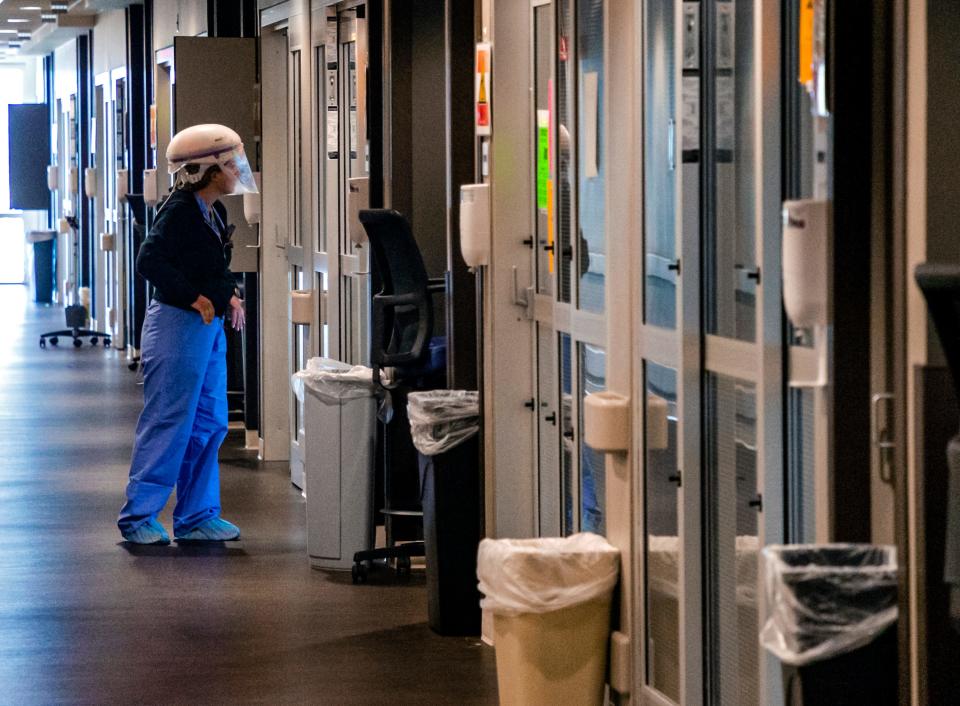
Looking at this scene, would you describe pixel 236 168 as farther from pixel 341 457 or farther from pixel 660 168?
pixel 660 168

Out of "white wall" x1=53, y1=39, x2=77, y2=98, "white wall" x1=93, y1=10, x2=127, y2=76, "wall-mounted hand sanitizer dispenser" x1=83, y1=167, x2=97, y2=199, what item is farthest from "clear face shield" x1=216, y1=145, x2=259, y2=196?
"white wall" x1=53, y1=39, x2=77, y2=98

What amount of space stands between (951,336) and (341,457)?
424cm

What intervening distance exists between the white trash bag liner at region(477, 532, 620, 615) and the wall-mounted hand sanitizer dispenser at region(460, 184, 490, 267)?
4.10ft

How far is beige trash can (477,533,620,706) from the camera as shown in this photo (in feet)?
13.3

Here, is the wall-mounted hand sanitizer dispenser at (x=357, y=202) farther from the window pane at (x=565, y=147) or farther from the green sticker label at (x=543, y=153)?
the window pane at (x=565, y=147)

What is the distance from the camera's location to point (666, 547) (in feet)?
13.1

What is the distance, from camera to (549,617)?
4078 mm

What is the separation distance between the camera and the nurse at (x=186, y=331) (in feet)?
21.9

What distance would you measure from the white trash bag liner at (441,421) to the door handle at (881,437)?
9.12 ft

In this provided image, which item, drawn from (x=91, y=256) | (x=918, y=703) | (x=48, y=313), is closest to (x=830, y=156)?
(x=918, y=703)

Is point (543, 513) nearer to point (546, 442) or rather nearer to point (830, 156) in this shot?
point (546, 442)

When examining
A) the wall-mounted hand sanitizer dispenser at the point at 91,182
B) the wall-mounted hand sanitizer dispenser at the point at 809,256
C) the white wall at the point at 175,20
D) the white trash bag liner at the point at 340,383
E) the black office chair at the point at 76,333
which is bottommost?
the black office chair at the point at 76,333

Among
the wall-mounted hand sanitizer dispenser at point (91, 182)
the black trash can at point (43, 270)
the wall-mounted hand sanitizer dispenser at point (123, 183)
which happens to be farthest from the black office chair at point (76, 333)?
the black trash can at point (43, 270)

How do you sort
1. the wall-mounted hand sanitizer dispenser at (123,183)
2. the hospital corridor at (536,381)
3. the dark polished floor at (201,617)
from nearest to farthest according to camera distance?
the hospital corridor at (536,381) → the dark polished floor at (201,617) → the wall-mounted hand sanitizer dispenser at (123,183)
